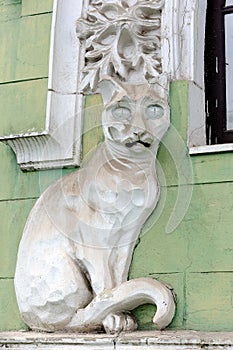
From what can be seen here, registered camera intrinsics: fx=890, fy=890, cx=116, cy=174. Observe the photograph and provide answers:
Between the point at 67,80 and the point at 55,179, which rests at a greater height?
the point at 67,80

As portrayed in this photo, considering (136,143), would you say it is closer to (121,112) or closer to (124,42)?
(121,112)

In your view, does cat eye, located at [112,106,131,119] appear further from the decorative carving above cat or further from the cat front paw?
the cat front paw

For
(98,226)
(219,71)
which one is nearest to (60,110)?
(98,226)

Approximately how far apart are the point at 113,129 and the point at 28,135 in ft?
1.32

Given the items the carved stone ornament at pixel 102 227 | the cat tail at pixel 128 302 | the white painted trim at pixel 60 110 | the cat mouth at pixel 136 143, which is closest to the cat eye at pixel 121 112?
the carved stone ornament at pixel 102 227

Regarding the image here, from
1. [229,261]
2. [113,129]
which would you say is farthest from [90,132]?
[229,261]

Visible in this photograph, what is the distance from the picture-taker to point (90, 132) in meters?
3.75

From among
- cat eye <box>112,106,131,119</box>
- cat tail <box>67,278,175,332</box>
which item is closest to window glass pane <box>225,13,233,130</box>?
cat eye <box>112,106,131,119</box>

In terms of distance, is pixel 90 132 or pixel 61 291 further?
pixel 90 132

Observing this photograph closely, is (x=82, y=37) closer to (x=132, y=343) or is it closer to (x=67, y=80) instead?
(x=67, y=80)

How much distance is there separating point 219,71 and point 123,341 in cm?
125

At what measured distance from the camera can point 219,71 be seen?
3.78 metres

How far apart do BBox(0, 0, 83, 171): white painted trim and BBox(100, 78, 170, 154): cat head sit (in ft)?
0.73

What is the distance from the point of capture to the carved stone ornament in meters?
3.40
